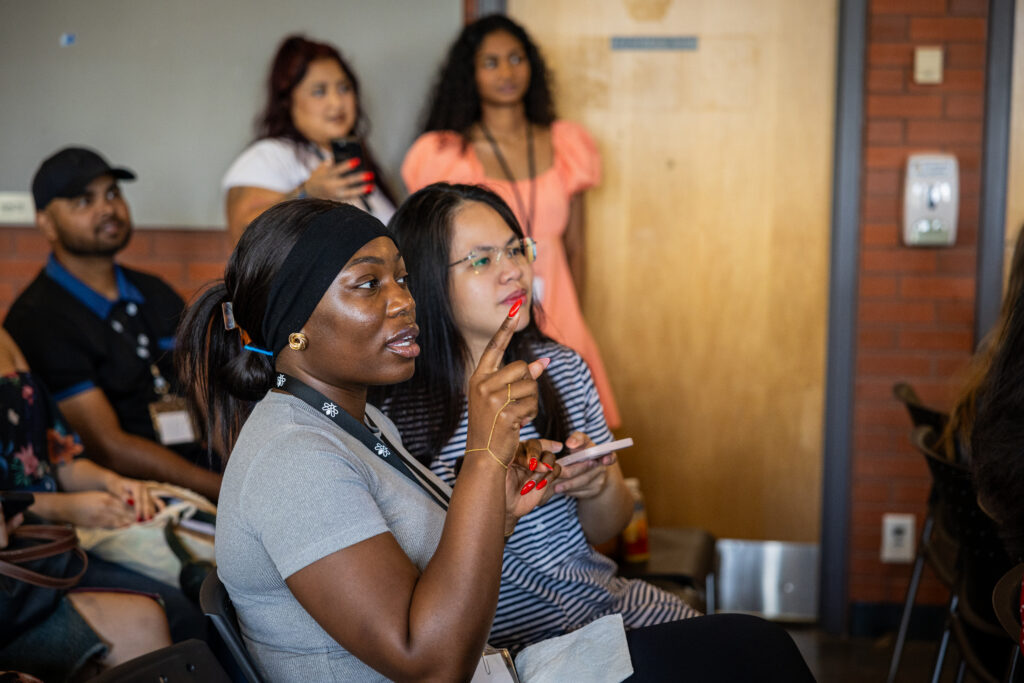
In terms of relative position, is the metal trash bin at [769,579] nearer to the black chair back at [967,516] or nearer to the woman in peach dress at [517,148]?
the woman in peach dress at [517,148]

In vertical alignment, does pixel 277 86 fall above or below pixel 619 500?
above

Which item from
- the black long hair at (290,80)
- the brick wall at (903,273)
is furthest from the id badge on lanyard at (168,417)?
the brick wall at (903,273)

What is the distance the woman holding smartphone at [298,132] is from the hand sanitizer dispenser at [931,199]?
5.66ft

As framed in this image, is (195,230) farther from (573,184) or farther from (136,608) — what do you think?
(136,608)

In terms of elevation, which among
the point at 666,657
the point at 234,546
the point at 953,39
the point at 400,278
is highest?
the point at 953,39

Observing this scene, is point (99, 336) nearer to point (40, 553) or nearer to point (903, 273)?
point (40, 553)

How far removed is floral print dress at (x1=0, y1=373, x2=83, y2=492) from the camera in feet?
6.91

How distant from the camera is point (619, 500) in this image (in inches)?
74.5

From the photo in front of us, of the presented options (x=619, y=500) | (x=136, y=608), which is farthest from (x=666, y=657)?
(x=136, y=608)

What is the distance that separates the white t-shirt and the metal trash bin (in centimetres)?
177

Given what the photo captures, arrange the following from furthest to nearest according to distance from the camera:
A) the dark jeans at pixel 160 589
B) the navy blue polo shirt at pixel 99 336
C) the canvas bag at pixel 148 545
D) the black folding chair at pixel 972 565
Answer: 1. the navy blue polo shirt at pixel 99 336
2. the canvas bag at pixel 148 545
3. the dark jeans at pixel 160 589
4. the black folding chair at pixel 972 565

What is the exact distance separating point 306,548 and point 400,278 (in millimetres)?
467

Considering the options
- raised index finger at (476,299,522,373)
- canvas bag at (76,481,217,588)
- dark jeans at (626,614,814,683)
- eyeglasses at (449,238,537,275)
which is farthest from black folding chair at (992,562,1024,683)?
canvas bag at (76,481,217,588)

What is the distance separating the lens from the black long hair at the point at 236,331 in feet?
4.60
